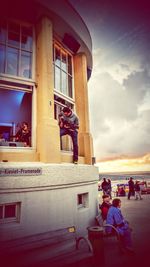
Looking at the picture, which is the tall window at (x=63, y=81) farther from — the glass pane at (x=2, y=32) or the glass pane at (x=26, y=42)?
the glass pane at (x=2, y=32)

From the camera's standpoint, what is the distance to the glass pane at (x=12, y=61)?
19.7 feet

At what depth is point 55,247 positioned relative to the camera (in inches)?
170

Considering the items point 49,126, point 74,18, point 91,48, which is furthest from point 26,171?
point 91,48

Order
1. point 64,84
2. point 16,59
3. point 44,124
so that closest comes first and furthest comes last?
point 44,124, point 16,59, point 64,84

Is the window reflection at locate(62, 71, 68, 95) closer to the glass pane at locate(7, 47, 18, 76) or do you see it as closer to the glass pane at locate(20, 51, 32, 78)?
the glass pane at locate(20, 51, 32, 78)

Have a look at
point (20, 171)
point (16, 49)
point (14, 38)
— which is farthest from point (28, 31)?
point (20, 171)

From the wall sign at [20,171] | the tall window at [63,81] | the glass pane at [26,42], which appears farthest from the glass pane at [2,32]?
the wall sign at [20,171]

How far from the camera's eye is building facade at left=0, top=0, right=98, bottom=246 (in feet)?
14.6

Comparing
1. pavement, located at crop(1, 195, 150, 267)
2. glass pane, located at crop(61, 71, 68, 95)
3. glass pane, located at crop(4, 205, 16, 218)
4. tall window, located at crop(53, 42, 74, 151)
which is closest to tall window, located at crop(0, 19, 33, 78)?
tall window, located at crop(53, 42, 74, 151)

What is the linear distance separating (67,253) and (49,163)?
206 cm

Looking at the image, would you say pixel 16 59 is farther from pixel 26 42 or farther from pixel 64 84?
pixel 64 84

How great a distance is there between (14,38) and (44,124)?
2811 mm

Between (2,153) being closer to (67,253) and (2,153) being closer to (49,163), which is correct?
(49,163)

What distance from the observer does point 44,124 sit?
5.63 m
